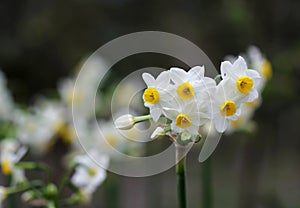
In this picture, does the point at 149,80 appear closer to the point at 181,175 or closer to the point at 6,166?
the point at 181,175

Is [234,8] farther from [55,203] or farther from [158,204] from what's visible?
[55,203]

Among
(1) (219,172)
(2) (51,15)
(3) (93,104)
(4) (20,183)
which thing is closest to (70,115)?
(3) (93,104)

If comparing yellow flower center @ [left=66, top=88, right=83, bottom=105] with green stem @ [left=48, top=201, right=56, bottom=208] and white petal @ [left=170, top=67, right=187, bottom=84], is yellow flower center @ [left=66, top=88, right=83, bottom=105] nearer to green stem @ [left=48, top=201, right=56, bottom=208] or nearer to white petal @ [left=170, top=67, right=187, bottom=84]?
green stem @ [left=48, top=201, right=56, bottom=208]

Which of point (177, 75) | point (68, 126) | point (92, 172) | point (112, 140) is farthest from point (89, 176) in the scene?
point (68, 126)

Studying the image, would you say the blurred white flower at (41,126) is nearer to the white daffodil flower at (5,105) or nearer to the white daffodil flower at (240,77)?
the white daffodil flower at (5,105)

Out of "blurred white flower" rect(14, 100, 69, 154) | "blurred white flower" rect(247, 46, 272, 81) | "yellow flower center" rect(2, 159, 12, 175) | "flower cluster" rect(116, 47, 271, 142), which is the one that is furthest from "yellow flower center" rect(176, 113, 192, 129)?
"blurred white flower" rect(14, 100, 69, 154)

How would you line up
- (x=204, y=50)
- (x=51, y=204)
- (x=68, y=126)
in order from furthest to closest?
(x=204, y=50)
(x=68, y=126)
(x=51, y=204)
